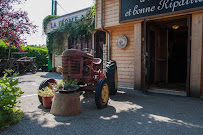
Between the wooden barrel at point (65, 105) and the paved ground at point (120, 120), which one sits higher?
the wooden barrel at point (65, 105)

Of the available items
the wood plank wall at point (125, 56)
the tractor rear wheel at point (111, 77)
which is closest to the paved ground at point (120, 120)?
the tractor rear wheel at point (111, 77)

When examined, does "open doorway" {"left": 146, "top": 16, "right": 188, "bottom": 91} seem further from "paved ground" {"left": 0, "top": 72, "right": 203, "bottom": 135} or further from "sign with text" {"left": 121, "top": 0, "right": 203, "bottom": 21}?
"paved ground" {"left": 0, "top": 72, "right": 203, "bottom": 135}

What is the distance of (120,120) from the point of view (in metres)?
2.91

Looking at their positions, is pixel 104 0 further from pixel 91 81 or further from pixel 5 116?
pixel 5 116

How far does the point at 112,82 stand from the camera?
16.0 ft

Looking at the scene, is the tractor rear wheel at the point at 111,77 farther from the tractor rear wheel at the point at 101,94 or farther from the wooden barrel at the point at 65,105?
the wooden barrel at the point at 65,105

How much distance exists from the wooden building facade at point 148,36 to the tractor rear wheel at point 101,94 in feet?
7.01

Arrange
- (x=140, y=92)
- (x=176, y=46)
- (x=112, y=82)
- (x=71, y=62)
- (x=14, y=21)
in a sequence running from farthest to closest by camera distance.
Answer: (x=176, y=46) < (x=14, y=21) < (x=140, y=92) < (x=112, y=82) < (x=71, y=62)

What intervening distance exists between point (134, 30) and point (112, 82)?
86.0 inches

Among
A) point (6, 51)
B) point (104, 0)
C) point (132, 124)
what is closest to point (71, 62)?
point (132, 124)

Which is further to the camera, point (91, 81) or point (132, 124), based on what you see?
point (91, 81)

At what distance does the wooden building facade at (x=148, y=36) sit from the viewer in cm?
455

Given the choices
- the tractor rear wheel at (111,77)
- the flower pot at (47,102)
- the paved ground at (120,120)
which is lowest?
the paved ground at (120,120)

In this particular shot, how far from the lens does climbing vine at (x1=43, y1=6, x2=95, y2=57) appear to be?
33.3 ft
